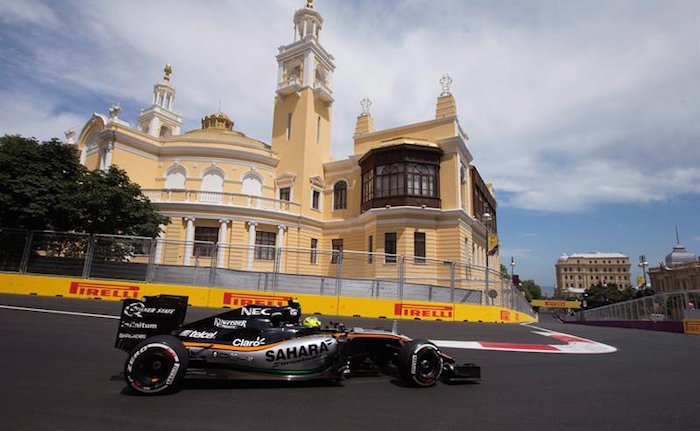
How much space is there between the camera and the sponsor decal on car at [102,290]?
14719 millimetres

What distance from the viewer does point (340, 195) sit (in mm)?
33000

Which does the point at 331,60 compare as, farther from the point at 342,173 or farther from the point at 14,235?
the point at 14,235

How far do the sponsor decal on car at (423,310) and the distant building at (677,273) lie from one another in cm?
7430

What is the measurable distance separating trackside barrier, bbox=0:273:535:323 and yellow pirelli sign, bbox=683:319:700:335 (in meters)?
10.5

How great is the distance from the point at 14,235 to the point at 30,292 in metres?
2.34

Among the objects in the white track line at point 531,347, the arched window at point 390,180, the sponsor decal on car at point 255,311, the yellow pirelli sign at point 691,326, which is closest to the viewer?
the sponsor decal on car at point 255,311

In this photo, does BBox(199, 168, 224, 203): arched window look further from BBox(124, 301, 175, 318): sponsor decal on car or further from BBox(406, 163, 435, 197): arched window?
BBox(124, 301, 175, 318): sponsor decal on car

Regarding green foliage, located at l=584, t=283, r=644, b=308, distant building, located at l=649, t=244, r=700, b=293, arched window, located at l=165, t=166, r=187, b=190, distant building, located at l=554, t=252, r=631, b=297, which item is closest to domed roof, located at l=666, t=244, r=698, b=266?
distant building, located at l=649, t=244, r=700, b=293

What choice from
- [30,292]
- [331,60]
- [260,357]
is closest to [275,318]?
[260,357]

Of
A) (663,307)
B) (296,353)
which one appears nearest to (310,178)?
(663,307)

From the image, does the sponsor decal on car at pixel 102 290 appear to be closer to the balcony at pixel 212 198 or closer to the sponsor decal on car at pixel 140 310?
the sponsor decal on car at pixel 140 310

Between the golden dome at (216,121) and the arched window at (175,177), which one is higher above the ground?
the golden dome at (216,121)

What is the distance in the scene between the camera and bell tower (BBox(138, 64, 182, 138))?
52.5 meters

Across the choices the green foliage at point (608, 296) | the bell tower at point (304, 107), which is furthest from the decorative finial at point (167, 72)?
the green foliage at point (608, 296)
